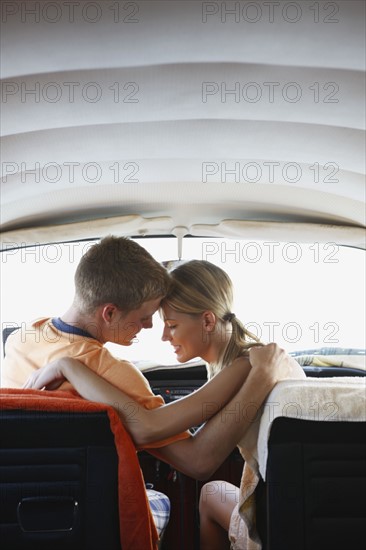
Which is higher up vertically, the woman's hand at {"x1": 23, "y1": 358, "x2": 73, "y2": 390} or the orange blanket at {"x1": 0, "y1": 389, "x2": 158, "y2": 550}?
the woman's hand at {"x1": 23, "y1": 358, "x2": 73, "y2": 390}

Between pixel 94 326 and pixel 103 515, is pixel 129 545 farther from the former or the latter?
pixel 94 326

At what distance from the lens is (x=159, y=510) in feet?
7.86

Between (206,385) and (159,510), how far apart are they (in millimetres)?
655

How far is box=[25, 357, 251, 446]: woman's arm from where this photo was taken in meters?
1.80

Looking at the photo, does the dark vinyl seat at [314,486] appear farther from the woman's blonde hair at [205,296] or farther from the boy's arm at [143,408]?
the woman's blonde hair at [205,296]

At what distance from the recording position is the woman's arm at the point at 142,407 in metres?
1.80

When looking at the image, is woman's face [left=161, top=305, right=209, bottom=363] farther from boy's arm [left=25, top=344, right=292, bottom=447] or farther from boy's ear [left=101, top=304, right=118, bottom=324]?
boy's arm [left=25, top=344, right=292, bottom=447]

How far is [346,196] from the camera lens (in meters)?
4.17

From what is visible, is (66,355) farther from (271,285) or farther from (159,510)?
(271,285)

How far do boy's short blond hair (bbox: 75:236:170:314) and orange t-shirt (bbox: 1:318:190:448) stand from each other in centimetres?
12

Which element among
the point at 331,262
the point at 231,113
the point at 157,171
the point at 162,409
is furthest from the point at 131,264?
the point at 331,262

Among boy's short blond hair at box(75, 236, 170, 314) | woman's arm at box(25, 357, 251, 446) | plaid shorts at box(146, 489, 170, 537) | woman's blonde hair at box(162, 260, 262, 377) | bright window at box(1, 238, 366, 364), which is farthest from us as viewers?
bright window at box(1, 238, 366, 364)

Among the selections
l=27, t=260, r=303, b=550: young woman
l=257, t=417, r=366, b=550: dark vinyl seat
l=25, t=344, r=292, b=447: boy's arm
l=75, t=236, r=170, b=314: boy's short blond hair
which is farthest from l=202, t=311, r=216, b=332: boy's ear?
l=257, t=417, r=366, b=550: dark vinyl seat

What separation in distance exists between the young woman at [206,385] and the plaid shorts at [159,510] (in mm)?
209
